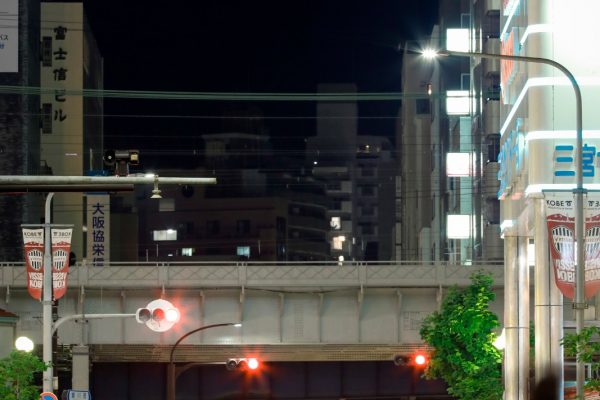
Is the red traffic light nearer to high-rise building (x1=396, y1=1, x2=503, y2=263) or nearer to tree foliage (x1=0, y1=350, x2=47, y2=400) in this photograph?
high-rise building (x1=396, y1=1, x2=503, y2=263)

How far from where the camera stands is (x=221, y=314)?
61188mm

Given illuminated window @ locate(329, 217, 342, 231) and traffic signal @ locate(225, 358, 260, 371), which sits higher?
illuminated window @ locate(329, 217, 342, 231)

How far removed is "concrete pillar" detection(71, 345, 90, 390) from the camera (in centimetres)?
6125

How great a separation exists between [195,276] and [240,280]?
6.48 feet

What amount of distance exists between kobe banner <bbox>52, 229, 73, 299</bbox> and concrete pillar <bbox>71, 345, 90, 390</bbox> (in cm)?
2557

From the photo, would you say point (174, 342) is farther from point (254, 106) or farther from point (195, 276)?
point (254, 106)

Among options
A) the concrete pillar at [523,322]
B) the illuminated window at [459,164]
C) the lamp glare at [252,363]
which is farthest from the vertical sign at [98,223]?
the concrete pillar at [523,322]

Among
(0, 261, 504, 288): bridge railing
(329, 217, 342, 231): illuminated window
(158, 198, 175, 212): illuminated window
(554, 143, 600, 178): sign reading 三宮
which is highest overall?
(158, 198, 175, 212): illuminated window

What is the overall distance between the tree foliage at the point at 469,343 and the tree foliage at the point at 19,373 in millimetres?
16814

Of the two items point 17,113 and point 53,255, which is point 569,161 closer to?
point 53,255

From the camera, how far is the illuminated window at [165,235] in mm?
164625

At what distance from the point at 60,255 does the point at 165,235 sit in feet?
426

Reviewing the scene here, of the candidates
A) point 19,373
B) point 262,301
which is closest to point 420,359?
point 262,301

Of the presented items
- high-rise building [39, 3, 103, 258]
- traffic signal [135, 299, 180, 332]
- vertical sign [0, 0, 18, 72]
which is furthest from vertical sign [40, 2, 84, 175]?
traffic signal [135, 299, 180, 332]
